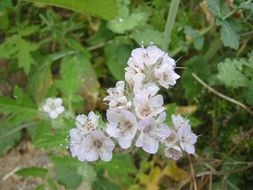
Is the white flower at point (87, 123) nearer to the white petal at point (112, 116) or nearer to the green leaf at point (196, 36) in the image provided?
the white petal at point (112, 116)

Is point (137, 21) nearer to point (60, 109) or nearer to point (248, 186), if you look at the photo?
point (60, 109)

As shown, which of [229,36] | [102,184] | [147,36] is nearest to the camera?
[229,36]

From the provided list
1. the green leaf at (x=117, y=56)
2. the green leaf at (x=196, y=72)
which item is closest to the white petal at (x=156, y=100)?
the green leaf at (x=117, y=56)

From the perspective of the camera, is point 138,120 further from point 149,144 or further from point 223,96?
point 223,96

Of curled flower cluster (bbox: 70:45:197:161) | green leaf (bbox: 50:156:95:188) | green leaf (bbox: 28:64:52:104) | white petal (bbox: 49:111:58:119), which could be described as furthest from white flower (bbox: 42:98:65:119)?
curled flower cluster (bbox: 70:45:197:161)

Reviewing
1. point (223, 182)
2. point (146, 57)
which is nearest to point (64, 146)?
point (146, 57)

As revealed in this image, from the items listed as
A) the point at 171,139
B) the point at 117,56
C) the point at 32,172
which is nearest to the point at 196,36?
the point at 117,56
